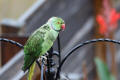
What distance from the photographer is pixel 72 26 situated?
11.8ft

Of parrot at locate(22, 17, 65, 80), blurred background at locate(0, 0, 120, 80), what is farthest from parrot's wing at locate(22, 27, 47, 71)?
blurred background at locate(0, 0, 120, 80)

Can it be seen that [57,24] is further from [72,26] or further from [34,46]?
[72,26]

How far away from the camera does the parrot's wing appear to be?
0.96m

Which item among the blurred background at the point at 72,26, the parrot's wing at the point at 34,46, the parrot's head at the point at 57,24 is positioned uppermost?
the blurred background at the point at 72,26

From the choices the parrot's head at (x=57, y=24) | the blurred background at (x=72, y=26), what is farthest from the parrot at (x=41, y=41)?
the blurred background at (x=72, y=26)

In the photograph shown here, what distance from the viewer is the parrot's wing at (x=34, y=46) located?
959 millimetres

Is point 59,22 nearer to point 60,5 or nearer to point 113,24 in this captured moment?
point 113,24

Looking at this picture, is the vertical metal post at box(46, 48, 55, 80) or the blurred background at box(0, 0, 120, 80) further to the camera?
the blurred background at box(0, 0, 120, 80)

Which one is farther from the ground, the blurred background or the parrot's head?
the blurred background

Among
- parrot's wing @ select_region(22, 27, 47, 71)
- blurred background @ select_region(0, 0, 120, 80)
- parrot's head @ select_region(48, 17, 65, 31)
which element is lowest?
parrot's wing @ select_region(22, 27, 47, 71)

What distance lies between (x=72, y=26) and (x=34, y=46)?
8.70ft

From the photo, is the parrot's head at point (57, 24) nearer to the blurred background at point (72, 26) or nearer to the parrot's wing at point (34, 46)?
the parrot's wing at point (34, 46)

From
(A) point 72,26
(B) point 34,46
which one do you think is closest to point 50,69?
(B) point 34,46

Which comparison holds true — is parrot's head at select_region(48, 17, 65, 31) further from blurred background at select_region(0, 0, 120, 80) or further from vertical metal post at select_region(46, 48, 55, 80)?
blurred background at select_region(0, 0, 120, 80)
